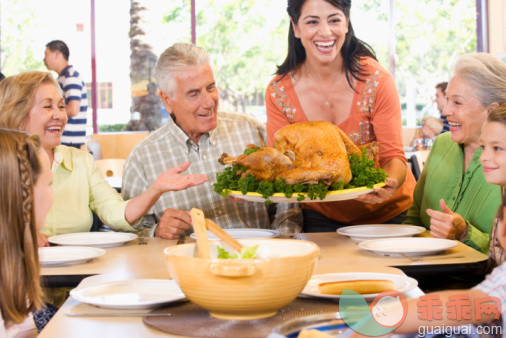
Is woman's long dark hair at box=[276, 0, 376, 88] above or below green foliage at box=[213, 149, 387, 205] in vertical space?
above

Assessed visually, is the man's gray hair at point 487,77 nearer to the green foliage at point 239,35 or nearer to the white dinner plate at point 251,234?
the white dinner plate at point 251,234

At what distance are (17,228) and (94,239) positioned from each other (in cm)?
103

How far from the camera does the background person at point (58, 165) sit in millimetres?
2676

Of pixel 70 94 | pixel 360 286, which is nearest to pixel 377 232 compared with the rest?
pixel 360 286

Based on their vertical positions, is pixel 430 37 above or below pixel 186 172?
above

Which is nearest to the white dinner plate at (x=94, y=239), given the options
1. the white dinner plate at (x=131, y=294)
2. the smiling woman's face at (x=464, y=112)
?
the white dinner plate at (x=131, y=294)

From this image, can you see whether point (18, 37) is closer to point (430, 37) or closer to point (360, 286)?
point (430, 37)

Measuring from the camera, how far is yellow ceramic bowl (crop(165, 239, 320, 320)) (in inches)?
46.8

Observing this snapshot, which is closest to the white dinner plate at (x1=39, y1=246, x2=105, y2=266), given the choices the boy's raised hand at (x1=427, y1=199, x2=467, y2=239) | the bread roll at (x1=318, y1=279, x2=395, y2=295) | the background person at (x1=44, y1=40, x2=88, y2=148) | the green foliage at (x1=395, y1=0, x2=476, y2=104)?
the bread roll at (x1=318, y1=279, x2=395, y2=295)

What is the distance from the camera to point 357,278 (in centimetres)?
157

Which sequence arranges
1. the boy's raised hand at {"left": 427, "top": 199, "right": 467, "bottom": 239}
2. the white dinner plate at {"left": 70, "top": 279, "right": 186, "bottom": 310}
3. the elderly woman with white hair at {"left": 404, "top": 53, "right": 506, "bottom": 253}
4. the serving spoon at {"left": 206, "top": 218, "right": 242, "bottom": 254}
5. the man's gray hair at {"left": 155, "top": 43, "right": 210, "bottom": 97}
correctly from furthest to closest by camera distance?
the man's gray hair at {"left": 155, "top": 43, "right": 210, "bottom": 97}, the elderly woman with white hair at {"left": 404, "top": 53, "right": 506, "bottom": 253}, the boy's raised hand at {"left": 427, "top": 199, "right": 467, "bottom": 239}, the white dinner plate at {"left": 70, "top": 279, "right": 186, "bottom": 310}, the serving spoon at {"left": 206, "top": 218, "right": 242, "bottom": 254}

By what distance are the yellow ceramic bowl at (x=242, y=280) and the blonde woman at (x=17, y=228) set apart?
1.09 feet

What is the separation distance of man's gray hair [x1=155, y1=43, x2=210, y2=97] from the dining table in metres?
0.85

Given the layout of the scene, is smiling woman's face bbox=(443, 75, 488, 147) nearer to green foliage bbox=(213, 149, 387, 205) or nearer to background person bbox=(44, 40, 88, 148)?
green foliage bbox=(213, 149, 387, 205)
